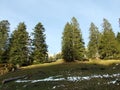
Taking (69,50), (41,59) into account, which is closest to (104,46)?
(69,50)

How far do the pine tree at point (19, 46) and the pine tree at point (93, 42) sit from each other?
32122mm

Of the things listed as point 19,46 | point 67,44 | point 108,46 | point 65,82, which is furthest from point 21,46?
point 65,82

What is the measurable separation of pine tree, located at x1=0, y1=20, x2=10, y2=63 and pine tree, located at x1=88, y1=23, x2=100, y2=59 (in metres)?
35.7

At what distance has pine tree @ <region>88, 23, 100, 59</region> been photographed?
113375 millimetres

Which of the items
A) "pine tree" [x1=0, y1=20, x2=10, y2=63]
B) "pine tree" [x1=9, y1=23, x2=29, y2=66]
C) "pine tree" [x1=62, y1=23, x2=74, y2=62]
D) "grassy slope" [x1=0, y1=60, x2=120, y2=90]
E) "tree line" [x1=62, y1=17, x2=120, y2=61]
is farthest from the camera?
"tree line" [x1=62, y1=17, x2=120, y2=61]

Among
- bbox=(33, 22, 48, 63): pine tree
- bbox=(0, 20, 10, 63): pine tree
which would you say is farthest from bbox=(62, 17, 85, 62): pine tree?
bbox=(0, 20, 10, 63): pine tree

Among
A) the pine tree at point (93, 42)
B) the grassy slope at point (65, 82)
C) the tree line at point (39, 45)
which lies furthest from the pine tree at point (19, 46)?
the pine tree at point (93, 42)

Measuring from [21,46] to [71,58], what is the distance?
56.7 feet

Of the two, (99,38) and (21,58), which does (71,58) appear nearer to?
(21,58)

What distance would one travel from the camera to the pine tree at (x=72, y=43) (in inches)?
3717

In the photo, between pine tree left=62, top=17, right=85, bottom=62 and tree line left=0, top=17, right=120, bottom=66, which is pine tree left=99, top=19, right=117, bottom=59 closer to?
tree line left=0, top=17, right=120, bottom=66

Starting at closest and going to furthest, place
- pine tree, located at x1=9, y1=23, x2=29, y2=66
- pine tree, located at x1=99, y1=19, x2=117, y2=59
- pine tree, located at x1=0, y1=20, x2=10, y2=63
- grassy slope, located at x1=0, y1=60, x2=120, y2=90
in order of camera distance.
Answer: grassy slope, located at x1=0, y1=60, x2=120, y2=90 < pine tree, located at x1=9, y1=23, x2=29, y2=66 < pine tree, located at x1=0, y1=20, x2=10, y2=63 < pine tree, located at x1=99, y1=19, x2=117, y2=59

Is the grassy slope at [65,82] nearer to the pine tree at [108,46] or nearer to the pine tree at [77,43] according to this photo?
the pine tree at [77,43]

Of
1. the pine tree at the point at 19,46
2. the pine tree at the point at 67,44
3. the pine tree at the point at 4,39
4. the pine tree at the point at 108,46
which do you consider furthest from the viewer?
the pine tree at the point at 108,46
